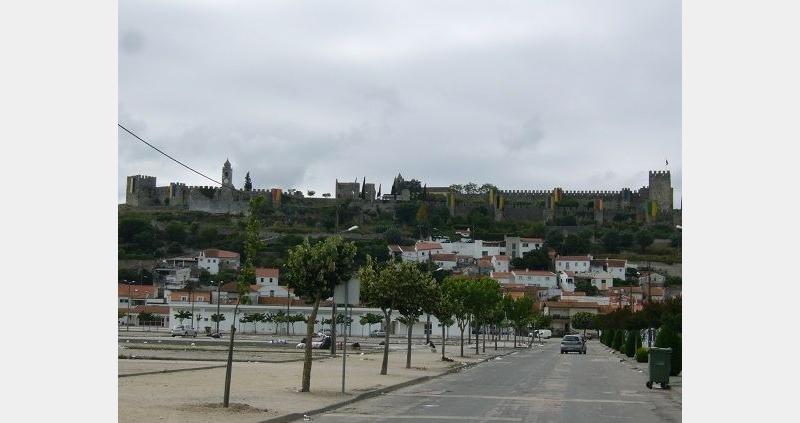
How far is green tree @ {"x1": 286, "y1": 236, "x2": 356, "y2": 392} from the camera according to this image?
75.8 ft

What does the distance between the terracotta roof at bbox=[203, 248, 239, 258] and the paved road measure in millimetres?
150072

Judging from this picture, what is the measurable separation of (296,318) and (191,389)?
75.2 meters

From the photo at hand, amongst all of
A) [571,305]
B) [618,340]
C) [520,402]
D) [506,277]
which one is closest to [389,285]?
[520,402]

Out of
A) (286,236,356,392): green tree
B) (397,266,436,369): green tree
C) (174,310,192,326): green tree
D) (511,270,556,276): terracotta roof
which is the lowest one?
(174,310,192,326): green tree

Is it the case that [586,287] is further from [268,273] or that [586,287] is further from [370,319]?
[370,319]

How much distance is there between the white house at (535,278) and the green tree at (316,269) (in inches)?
6555

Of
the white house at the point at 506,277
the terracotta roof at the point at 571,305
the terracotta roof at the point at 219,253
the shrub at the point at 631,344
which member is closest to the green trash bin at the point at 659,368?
the shrub at the point at 631,344

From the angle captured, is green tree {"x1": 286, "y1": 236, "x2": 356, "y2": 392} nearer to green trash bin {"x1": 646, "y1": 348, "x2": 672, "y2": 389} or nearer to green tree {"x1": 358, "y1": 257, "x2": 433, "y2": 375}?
green tree {"x1": 358, "y1": 257, "x2": 433, "y2": 375}

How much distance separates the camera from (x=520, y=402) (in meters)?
23.1

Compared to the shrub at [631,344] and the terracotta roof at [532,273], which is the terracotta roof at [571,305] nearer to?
the terracotta roof at [532,273]

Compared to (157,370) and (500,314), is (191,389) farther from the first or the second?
(500,314)

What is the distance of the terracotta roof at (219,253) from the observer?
181 meters

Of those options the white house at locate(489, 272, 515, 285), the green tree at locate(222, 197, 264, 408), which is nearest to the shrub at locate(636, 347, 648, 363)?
the green tree at locate(222, 197, 264, 408)

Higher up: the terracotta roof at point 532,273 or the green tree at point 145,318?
the terracotta roof at point 532,273
